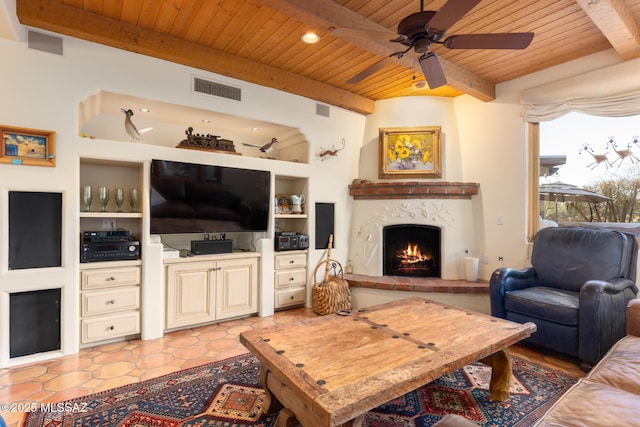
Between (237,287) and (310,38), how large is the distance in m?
2.68

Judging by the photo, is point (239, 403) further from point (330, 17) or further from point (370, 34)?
point (330, 17)

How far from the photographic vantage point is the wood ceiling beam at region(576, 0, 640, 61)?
2.28 metres

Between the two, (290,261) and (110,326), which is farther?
(290,261)

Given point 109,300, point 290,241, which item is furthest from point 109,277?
point 290,241

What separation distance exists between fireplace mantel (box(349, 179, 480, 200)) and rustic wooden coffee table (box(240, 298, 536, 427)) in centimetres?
201

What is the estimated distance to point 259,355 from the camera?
1718 millimetres

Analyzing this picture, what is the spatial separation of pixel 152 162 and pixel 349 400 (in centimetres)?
278

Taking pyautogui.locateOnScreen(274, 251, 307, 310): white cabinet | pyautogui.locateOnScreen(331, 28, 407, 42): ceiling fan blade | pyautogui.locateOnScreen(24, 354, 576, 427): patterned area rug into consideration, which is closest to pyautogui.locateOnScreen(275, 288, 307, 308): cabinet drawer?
pyautogui.locateOnScreen(274, 251, 307, 310): white cabinet

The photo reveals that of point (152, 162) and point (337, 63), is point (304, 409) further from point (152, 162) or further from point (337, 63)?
point (337, 63)

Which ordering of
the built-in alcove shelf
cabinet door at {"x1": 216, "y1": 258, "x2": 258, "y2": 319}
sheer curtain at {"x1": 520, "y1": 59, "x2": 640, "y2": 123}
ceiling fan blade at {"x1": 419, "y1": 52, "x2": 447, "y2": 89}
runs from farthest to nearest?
1. the built-in alcove shelf
2. cabinet door at {"x1": 216, "y1": 258, "x2": 258, "y2": 319}
3. sheer curtain at {"x1": 520, "y1": 59, "x2": 640, "y2": 123}
4. ceiling fan blade at {"x1": 419, "y1": 52, "x2": 447, "y2": 89}

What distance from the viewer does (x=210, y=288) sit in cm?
346

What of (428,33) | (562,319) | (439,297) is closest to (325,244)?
(439,297)

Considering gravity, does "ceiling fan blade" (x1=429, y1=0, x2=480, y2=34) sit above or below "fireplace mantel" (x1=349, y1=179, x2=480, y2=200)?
above

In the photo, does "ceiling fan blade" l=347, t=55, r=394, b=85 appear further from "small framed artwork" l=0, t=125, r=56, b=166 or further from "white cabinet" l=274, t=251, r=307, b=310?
"small framed artwork" l=0, t=125, r=56, b=166
